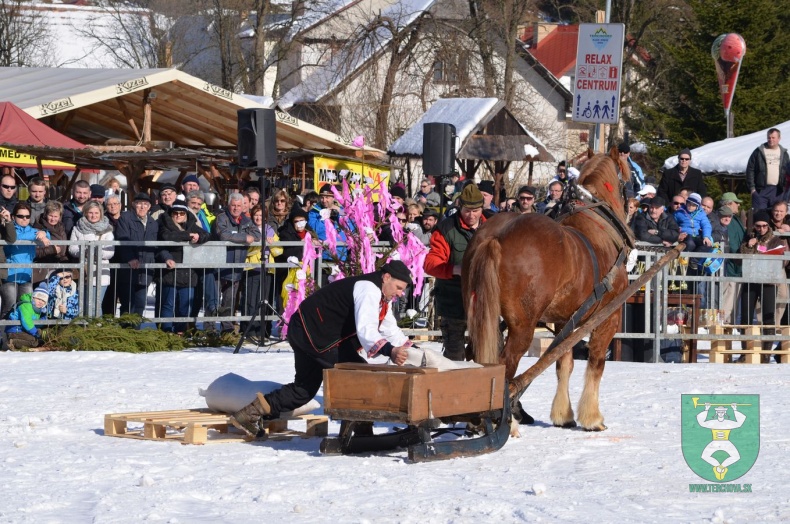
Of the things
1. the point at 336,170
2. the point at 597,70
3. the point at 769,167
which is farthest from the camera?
the point at 336,170

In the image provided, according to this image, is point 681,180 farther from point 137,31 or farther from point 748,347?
point 137,31

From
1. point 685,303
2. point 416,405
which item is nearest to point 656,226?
point 685,303

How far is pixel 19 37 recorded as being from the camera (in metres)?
54.4

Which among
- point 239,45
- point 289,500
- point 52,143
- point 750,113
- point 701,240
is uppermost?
point 239,45

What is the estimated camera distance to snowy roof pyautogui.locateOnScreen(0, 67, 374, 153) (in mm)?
20953

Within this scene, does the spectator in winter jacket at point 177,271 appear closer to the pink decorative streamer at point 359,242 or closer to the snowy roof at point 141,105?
the pink decorative streamer at point 359,242

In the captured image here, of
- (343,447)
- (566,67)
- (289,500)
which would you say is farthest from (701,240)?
(566,67)

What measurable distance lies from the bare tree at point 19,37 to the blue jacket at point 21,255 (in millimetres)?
39026

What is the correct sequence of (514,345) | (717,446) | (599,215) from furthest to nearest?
(599,215)
(514,345)
(717,446)

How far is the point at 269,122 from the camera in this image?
1530 centimetres

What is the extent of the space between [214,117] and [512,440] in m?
16.7

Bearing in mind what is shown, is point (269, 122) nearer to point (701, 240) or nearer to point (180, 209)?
point (180, 209)

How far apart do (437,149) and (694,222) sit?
144 inches

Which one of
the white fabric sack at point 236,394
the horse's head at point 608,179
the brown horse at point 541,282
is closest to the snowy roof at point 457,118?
the horse's head at point 608,179
